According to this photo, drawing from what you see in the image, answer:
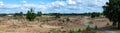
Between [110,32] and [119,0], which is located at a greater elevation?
[119,0]

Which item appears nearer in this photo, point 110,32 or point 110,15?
point 110,32

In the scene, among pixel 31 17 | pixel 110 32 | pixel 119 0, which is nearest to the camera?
pixel 110 32

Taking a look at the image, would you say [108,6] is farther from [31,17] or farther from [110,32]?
[31,17]

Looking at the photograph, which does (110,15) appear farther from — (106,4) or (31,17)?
(31,17)

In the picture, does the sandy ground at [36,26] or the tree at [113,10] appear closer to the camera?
the sandy ground at [36,26]

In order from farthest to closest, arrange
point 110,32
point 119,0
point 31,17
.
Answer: point 31,17 < point 119,0 < point 110,32

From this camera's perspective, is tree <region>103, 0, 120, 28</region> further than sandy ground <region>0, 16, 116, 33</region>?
Yes

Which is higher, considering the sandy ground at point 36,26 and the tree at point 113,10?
the tree at point 113,10

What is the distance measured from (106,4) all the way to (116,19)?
3.62 m

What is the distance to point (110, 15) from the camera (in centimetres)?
5653

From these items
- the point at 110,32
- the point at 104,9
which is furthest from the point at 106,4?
the point at 110,32

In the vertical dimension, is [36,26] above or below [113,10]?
below

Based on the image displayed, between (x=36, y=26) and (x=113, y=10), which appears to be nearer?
(x=113, y=10)

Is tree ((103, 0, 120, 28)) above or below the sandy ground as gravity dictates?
above
